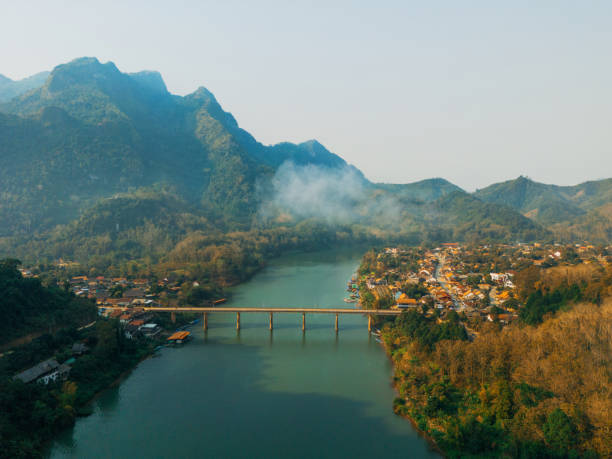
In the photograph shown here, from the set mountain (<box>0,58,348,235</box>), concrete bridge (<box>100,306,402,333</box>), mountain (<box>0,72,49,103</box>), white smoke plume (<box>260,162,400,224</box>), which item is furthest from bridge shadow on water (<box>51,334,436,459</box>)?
mountain (<box>0,72,49,103</box>)

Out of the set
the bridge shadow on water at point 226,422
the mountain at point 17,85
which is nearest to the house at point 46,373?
the bridge shadow on water at point 226,422

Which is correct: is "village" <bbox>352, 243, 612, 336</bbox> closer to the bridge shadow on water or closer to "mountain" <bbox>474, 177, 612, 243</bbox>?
the bridge shadow on water

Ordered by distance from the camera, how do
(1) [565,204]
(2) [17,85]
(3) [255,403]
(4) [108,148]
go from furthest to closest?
(2) [17,85] → (1) [565,204] → (4) [108,148] → (3) [255,403]

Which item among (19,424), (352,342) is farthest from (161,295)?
(19,424)

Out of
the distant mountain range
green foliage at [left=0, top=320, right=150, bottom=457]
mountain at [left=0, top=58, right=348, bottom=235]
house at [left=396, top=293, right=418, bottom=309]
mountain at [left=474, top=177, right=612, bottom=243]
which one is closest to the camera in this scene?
green foliage at [left=0, top=320, right=150, bottom=457]

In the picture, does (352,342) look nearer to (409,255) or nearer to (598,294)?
(598,294)

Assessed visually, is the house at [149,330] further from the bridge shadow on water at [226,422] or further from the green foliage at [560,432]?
the green foliage at [560,432]

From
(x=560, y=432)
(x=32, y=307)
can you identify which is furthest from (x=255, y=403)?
(x=32, y=307)

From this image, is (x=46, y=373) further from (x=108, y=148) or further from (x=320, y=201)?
(x=320, y=201)
